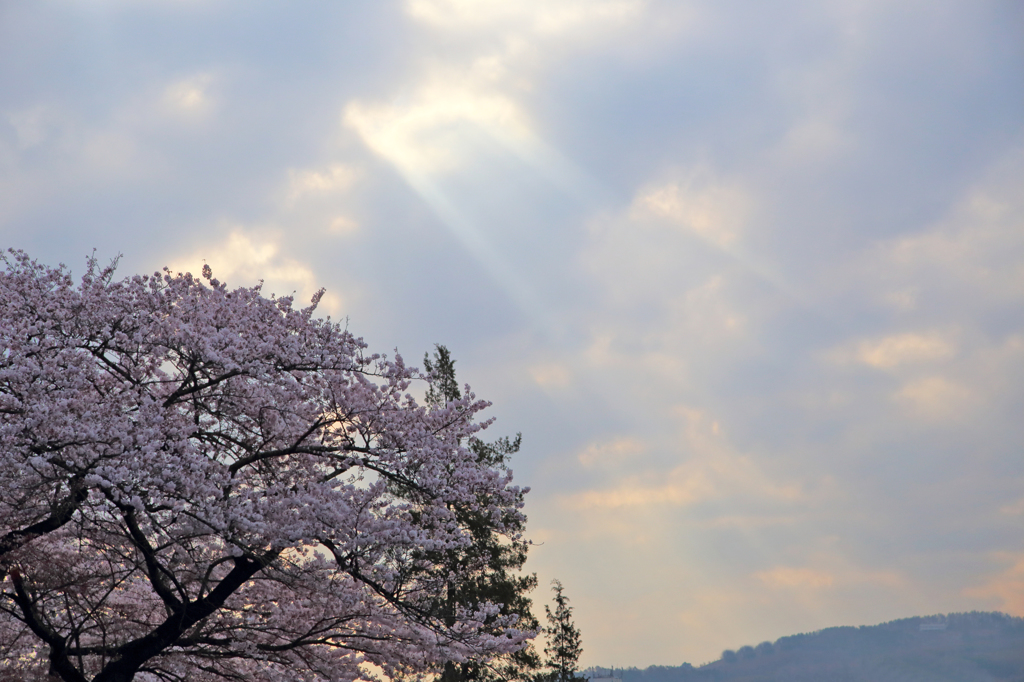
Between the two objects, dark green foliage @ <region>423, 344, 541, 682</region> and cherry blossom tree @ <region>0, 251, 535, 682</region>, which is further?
dark green foliage @ <region>423, 344, 541, 682</region>

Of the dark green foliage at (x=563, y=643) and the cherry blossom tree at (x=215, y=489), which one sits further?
the dark green foliage at (x=563, y=643)

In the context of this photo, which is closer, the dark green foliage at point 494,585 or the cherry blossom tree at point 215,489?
the cherry blossom tree at point 215,489

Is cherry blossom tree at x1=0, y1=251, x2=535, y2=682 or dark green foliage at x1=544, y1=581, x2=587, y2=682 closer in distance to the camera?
cherry blossom tree at x1=0, y1=251, x2=535, y2=682

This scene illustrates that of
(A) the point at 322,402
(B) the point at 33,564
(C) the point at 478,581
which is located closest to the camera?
(B) the point at 33,564

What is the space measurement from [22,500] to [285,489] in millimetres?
3524

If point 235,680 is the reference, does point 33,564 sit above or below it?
above

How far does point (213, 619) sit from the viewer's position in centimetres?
1445

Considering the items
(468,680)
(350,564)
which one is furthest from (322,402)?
(468,680)

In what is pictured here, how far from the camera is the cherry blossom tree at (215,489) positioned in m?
11.3

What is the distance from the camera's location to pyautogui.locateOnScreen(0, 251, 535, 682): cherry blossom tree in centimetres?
1134

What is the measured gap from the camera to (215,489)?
1153 centimetres

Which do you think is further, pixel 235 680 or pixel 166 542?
pixel 235 680

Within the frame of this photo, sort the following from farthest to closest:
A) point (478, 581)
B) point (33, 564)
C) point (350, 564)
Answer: point (478, 581) → point (350, 564) → point (33, 564)

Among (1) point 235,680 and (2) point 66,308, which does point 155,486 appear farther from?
(1) point 235,680
